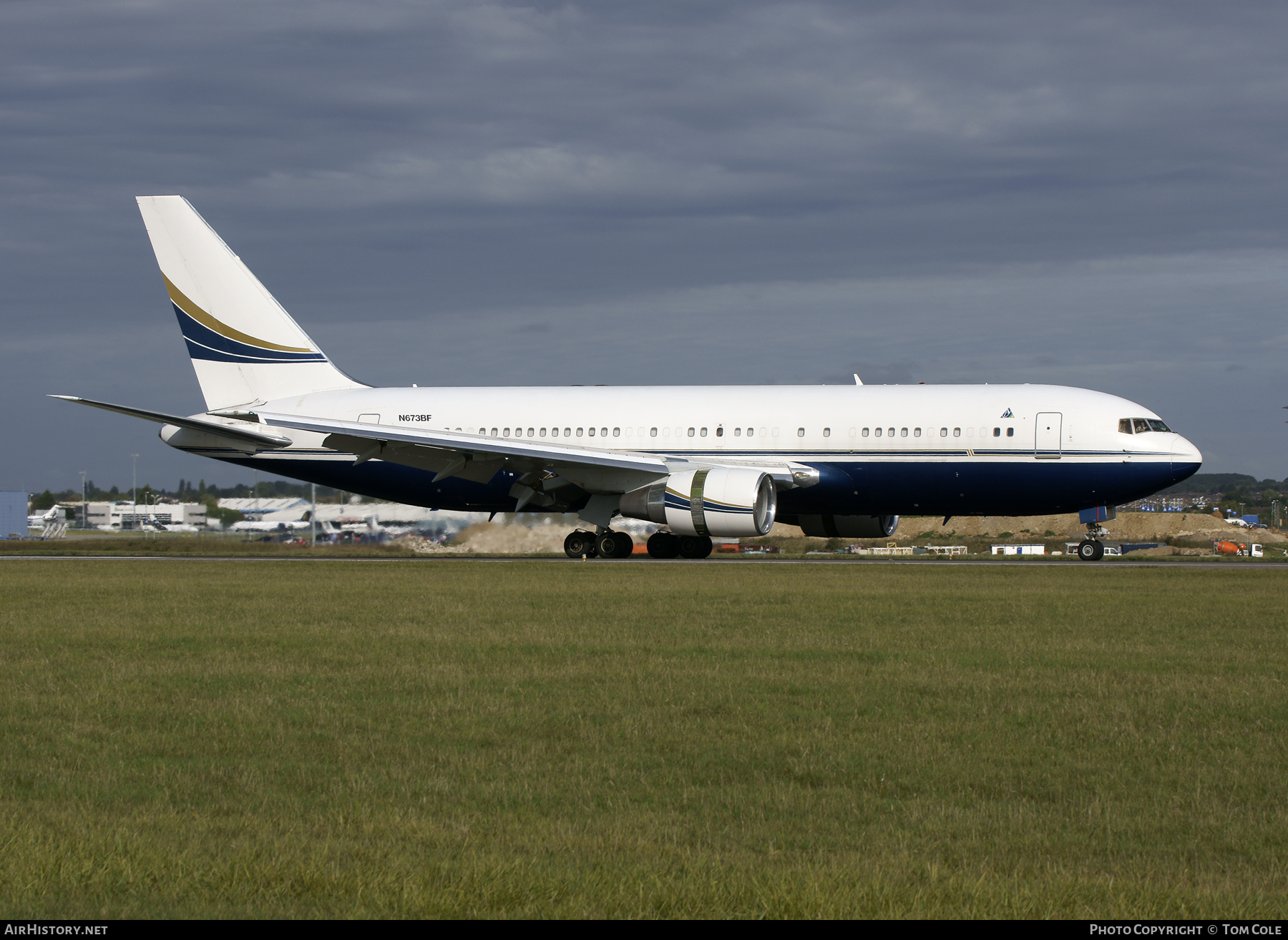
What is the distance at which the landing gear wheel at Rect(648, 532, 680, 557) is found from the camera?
31422mm

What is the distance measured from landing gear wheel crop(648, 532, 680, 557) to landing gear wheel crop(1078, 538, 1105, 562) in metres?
9.75

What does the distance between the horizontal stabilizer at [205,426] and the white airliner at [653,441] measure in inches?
2.8

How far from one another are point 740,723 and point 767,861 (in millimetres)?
2971

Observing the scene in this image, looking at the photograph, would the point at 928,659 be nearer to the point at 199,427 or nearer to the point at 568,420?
the point at 568,420

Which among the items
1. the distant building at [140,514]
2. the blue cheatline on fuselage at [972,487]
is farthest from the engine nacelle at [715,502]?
the distant building at [140,514]

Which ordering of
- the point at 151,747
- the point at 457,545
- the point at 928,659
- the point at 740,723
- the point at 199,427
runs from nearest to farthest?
the point at 151,747 → the point at 740,723 → the point at 928,659 → the point at 199,427 → the point at 457,545

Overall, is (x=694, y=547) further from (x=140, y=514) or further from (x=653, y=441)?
(x=140, y=514)

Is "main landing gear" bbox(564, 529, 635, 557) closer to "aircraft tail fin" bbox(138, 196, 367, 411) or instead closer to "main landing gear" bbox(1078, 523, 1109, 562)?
Result: "aircraft tail fin" bbox(138, 196, 367, 411)

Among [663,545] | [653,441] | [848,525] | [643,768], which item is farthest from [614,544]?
[643,768]

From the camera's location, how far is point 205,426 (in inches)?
1203

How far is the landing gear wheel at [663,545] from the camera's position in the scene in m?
31.4

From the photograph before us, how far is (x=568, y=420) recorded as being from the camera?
31766 mm

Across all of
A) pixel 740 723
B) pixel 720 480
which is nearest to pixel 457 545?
pixel 720 480

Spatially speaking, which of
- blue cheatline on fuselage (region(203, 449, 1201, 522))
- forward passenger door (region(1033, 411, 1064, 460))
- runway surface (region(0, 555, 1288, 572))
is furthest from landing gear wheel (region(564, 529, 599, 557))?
forward passenger door (region(1033, 411, 1064, 460))
